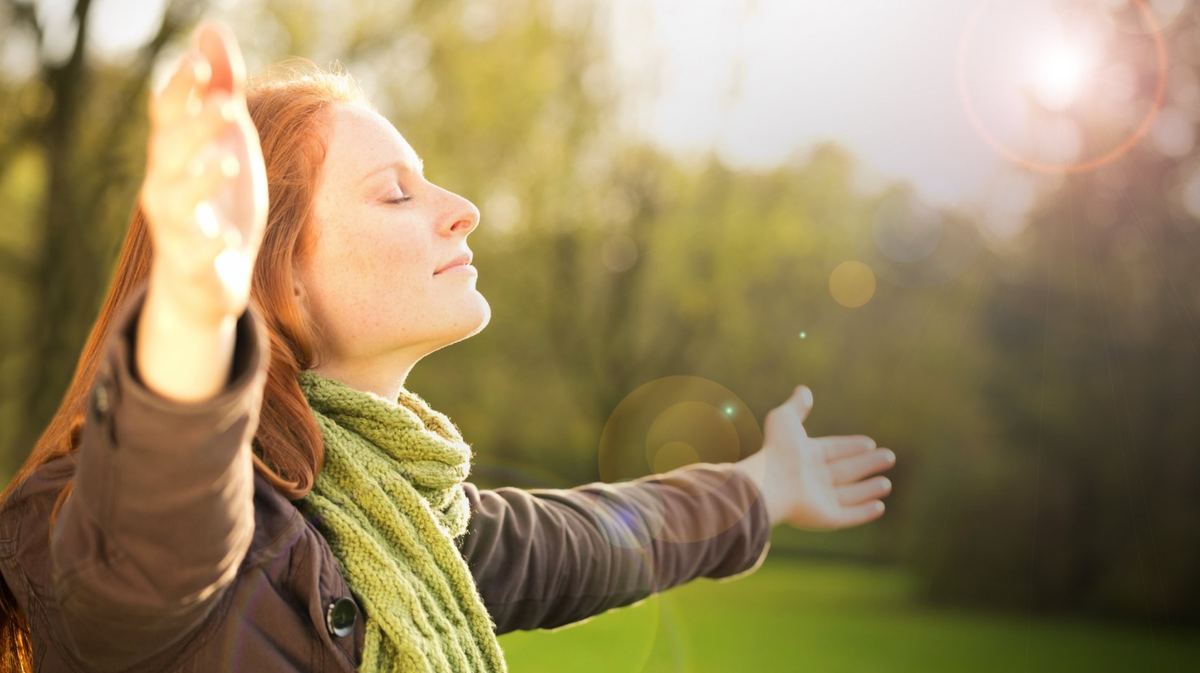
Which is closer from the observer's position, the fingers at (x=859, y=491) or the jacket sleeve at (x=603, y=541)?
the jacket sleeve at (x=603, y=541)

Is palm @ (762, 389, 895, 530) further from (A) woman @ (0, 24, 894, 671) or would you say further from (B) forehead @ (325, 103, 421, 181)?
(B) forehead @ (325, 103, 421, 181)

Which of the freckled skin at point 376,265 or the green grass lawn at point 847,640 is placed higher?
the freckled skin at point 376,265

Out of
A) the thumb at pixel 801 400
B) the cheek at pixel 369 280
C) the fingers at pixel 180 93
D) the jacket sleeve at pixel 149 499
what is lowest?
the thumb at pixel 801 400

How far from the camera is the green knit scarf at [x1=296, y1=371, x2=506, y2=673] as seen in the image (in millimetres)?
1555

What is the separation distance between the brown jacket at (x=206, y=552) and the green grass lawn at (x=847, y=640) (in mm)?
7367

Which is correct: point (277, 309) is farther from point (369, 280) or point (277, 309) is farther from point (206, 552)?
point (206, 552)

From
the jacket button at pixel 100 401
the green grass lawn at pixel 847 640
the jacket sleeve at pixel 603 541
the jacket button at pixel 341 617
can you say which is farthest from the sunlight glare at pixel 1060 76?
the jacket button at pixel 100 401

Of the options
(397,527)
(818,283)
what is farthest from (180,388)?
(818,283)

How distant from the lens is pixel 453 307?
1.87 metres

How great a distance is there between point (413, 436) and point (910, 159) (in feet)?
43.5

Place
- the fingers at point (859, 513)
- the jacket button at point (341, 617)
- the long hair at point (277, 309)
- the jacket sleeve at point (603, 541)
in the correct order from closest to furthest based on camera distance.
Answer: the jacket button at point (341, 617), the long hair at point (277, 309), the jacket sleeve at point (603, 541), the fingers at point (859, 513)

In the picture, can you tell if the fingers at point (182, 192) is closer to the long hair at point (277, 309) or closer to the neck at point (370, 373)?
the long hair at point (277, 309)

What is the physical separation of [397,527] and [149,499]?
26.9 inches

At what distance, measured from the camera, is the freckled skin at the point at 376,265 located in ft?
6.07
